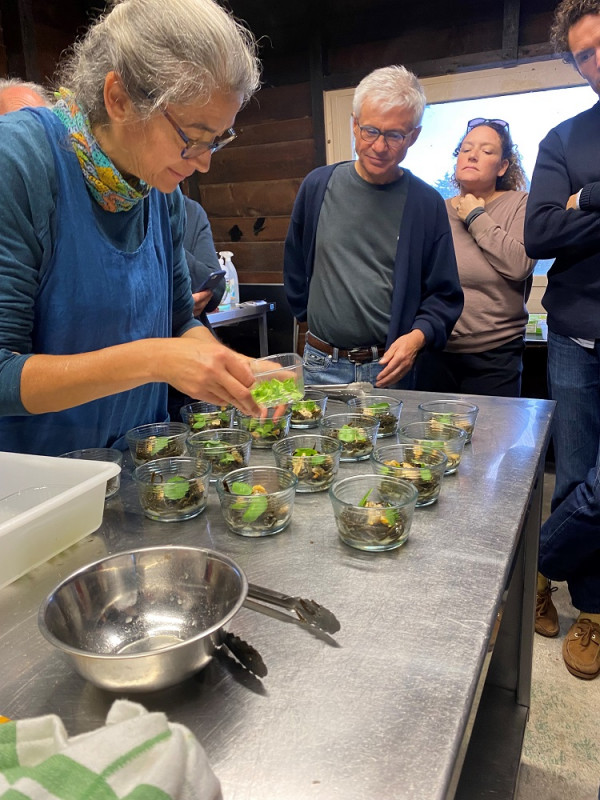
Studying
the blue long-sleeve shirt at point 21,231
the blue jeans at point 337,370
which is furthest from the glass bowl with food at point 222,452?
the blue jeans at point 337,370

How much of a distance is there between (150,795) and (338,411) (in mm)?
1204

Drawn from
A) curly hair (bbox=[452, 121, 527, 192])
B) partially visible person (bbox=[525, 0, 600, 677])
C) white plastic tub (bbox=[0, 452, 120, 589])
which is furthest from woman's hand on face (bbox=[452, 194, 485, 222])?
white plastic tub (bbox=[0, 452, 120, 589])

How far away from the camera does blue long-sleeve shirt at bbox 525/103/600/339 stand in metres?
1.86

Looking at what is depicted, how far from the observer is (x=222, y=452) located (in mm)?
1230

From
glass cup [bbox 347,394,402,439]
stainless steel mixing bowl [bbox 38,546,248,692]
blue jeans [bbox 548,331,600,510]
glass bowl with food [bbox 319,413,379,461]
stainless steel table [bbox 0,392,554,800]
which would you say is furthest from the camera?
blue jeans [bbox 548,331,600,510]

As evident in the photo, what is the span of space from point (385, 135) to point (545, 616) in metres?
1.68

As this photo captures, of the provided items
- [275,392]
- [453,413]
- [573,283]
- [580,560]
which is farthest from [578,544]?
[275,392]

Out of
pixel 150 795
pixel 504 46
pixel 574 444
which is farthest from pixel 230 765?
pixel 504 46

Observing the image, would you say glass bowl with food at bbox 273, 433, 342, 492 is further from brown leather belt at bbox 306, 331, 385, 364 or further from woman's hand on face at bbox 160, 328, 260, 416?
brown leather belt at bbox 306, 331, 385, 364

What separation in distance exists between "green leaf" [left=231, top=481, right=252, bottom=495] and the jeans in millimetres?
1136

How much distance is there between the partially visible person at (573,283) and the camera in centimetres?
181

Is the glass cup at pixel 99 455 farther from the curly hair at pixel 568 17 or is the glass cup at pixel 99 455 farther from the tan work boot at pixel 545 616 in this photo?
the curly hair at pixel 568 17

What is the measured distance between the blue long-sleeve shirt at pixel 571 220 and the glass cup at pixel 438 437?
85 cm

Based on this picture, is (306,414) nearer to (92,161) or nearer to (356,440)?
(356,440)
